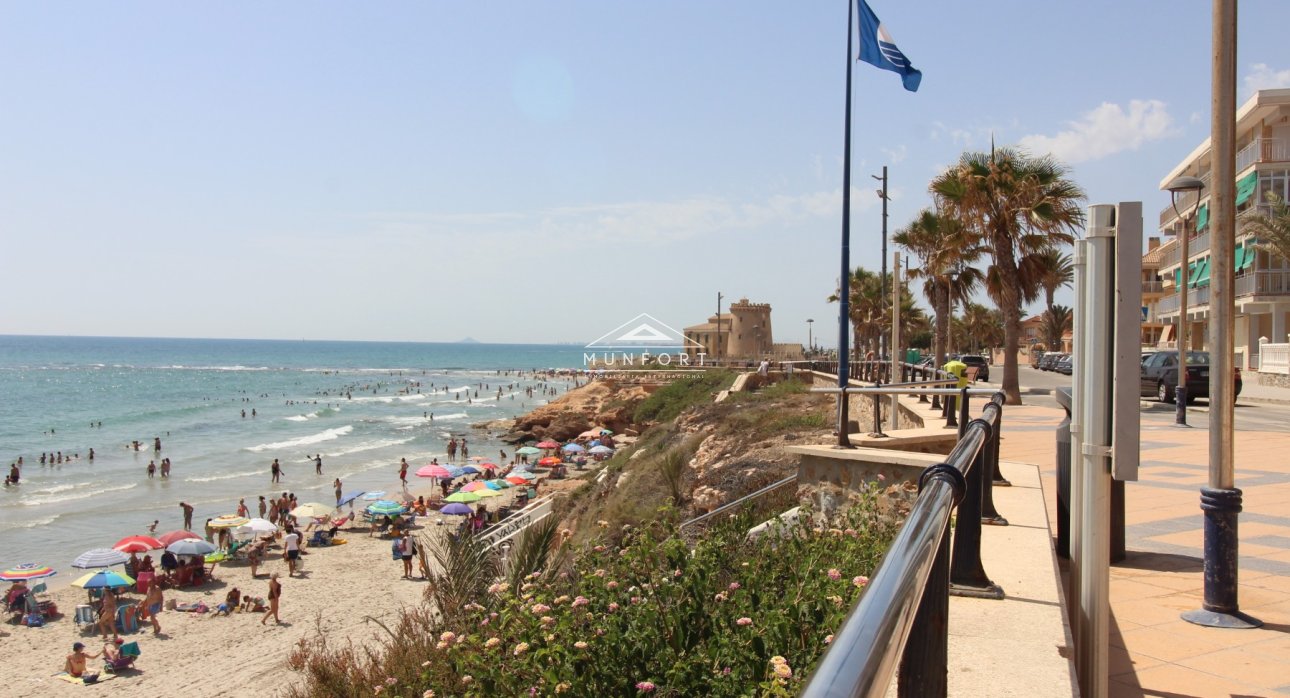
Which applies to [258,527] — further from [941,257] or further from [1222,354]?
[1222,354]

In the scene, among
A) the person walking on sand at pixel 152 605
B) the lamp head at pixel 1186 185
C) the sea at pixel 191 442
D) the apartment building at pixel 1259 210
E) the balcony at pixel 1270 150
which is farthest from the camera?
the balcony at pixel 1270 150

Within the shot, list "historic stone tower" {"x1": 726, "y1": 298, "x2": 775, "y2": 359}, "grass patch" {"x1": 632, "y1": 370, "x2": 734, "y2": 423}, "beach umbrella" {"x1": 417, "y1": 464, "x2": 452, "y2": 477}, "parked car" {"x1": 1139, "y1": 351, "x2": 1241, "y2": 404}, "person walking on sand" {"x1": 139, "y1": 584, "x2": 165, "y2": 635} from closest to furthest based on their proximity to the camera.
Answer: "person walking on sand" {"x1": 139, "y1": 584, "x2": 165, "y2": 635}
"parked car" {"x1": 1139, "y1": 351, "x2": 1241, "y2": 404}
"beach umbrella" {"x1": 417, "y1": 464, "x2": 452, "y2": 477}
"grass patch" {"x1": 632, "y1": 370, "x2": 734, "y2": 423}
"historic stone tower" {"x1": 726, "y1": 298, "x2": 775, "y2": 359}

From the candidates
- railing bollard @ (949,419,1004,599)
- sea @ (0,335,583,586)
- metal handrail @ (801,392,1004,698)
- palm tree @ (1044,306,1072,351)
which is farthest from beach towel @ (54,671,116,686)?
palm tree @ (1044,306,1072,351)

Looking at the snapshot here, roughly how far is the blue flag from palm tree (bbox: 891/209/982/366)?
7.14m

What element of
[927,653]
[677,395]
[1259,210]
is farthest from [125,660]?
[1259,210]

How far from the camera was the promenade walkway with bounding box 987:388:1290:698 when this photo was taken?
386 cm

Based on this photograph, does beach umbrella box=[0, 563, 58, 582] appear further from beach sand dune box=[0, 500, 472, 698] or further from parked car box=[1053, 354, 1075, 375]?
parked car box=[1053, 354, 1075, 375]

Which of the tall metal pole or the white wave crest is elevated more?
the tall metal pole

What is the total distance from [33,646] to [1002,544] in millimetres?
18889

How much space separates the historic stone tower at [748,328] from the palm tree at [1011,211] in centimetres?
5501

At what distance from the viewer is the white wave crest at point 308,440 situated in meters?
48.3

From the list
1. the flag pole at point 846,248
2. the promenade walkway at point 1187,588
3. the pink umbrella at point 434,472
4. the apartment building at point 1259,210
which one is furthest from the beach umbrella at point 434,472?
the apartment building at point 1259,210

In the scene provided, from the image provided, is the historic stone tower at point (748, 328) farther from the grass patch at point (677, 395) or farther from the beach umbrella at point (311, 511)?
the beach umbrella at point (311, 511)

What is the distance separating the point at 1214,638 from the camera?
437 centimetres
